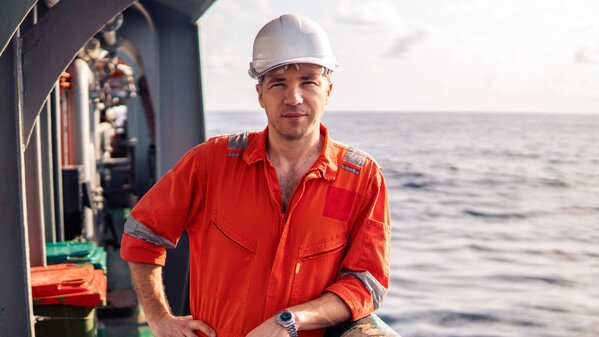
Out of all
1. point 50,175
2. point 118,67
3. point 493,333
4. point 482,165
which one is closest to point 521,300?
point 493,333

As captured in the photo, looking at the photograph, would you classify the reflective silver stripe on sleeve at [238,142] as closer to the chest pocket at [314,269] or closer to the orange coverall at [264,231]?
the orange coverall at [264,231]

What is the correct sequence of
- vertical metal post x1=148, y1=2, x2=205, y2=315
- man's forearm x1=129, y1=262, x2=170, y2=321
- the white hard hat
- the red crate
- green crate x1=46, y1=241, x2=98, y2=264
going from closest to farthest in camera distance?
the white hard hat → man's forearm x1=129, y1=262, x2=170, y2=321 → the red crate → green crate x1=46, y1=241, x2=98, y2=264 → vertical metal post x1=148, y1=2, x2=205, y2=315

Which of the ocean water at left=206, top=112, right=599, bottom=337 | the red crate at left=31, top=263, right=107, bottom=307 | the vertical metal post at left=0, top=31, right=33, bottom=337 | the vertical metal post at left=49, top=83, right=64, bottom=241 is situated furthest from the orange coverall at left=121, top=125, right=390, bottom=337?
the ocean water at left=206, top=112, right=599, bottom=337

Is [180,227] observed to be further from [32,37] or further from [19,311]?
[32,37]

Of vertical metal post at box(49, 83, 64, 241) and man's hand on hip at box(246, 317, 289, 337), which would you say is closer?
man's hand on hip at box(246, 317, 289, 337)

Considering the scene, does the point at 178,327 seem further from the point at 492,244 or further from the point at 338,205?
the point at 492,244

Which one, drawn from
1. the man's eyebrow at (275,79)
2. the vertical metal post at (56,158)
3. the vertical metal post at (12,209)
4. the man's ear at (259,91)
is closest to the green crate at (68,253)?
the vertical metal post at (56,158)

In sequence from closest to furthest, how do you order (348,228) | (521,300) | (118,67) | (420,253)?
(348,228) < (118,67) < (521,300) < (420,253)

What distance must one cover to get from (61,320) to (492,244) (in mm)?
21940

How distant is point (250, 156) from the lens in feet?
8.11

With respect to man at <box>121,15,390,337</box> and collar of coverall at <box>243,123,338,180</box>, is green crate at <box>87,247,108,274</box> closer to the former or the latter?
man at <box>121,15,390,337</box>

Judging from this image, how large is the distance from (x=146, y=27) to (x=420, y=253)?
14.9m

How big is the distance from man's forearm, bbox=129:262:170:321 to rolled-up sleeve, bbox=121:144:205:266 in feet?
0.12

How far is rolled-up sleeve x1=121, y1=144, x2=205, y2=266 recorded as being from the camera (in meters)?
2.46
